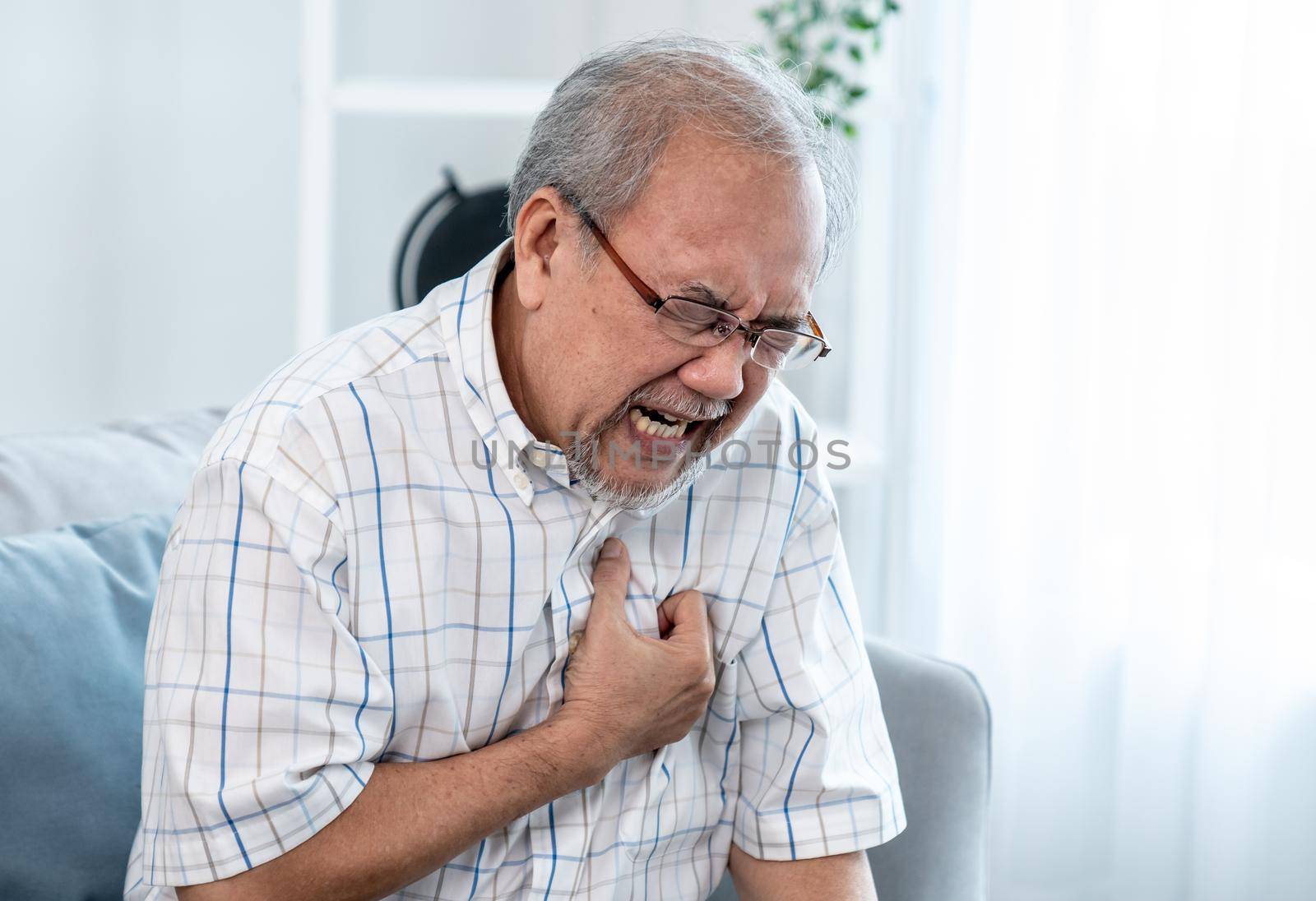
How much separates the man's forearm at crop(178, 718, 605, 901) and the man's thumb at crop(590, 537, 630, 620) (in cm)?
12

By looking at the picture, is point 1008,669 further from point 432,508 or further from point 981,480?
point 432,508

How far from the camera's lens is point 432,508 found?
3.32 ft

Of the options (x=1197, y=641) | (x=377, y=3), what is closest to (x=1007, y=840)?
(x=1197, y=641)

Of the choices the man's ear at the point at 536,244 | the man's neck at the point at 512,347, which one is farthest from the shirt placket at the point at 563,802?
the man's ear at the point at 536,244

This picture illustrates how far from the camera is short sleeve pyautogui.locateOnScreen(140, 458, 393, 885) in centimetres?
90

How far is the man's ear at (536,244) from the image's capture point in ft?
3.30

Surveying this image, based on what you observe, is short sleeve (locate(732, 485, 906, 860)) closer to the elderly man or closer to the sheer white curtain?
the elderly man

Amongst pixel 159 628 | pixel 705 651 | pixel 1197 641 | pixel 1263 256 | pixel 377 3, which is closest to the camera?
pixel 159 628

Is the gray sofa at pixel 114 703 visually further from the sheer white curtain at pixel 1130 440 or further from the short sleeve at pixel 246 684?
the sheer white curtain at pixel 1130 440

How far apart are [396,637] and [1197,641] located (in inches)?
56.8

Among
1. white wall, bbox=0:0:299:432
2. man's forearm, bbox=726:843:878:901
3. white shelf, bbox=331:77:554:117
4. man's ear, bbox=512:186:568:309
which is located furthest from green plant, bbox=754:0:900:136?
man's forearm, bbox=726:843:878:901

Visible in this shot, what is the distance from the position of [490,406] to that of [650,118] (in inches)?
11.3

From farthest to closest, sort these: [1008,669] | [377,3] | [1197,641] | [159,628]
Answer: [377,3], [1008,669], [1197,641], [159,628]

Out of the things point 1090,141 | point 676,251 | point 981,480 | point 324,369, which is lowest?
point 981,480
